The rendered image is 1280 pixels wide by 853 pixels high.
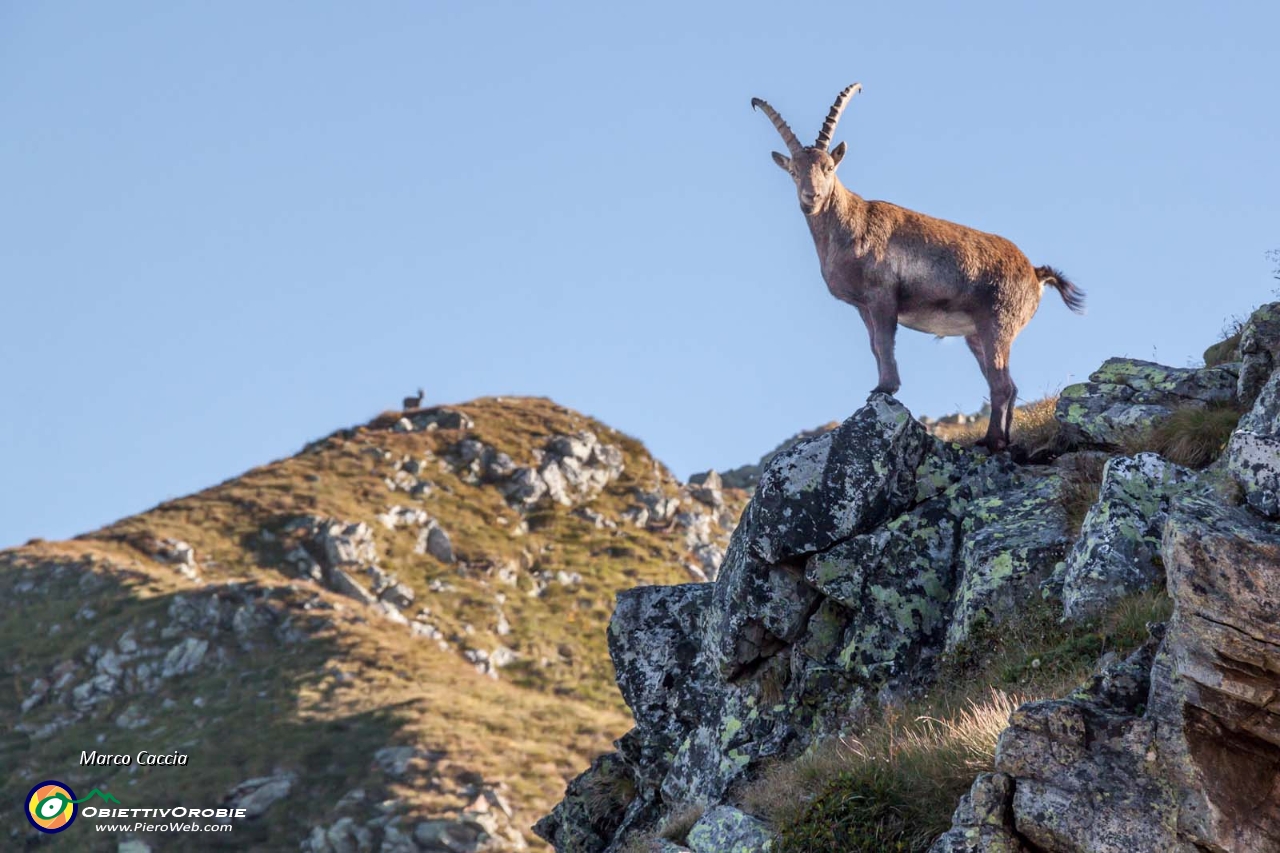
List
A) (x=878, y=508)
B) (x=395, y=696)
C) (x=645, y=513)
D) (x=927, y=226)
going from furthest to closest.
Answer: (x=645, y=513)
(x=395, y=696)
(x=927, y=226)
(x=878, y=508)

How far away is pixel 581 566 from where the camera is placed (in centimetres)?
7094

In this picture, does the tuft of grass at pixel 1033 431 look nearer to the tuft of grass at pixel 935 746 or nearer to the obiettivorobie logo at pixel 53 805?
the tuft of grass at pixel 935 746

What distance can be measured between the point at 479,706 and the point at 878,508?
131 feet

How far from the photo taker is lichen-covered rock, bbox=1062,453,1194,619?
14391 mm

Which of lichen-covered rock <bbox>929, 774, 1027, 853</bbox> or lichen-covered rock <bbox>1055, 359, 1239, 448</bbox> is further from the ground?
lichen-covered rock <bbox>1055, 359, 1239, 448</bbox>

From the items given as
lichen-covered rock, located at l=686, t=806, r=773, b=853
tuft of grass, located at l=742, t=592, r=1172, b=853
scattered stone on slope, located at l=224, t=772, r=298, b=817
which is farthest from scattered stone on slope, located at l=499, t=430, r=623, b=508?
lichen-covered rock, located at l=686, t=806, r=773, b=853

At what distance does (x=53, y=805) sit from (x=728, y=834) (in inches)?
1630

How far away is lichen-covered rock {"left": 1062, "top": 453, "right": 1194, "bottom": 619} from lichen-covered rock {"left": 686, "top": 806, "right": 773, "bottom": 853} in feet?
14.8

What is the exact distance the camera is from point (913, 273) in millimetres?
19078

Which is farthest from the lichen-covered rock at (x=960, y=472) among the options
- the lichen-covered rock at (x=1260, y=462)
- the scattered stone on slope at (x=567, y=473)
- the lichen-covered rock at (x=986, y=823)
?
the scattered stone on slope at (x=567, y=473)

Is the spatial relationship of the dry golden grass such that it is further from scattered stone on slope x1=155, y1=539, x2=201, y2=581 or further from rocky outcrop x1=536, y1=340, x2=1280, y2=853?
scattered stone on slope x1=155, y1=539, x2=201, y2=581

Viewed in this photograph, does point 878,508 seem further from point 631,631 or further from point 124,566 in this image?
point 124,566

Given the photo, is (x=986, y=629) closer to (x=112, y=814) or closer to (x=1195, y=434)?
(x=1195, y=434)

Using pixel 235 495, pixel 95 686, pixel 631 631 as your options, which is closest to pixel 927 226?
pixel 631 631
